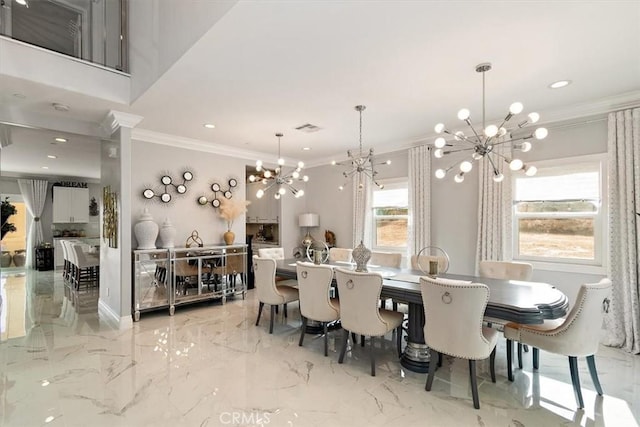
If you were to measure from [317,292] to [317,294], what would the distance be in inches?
0.9

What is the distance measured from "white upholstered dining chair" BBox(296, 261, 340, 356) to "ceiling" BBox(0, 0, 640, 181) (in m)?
1.94

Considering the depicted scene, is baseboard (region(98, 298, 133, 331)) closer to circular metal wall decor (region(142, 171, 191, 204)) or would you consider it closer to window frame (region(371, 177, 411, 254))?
circular metal wall decor (region(142, 171, 191, 204))

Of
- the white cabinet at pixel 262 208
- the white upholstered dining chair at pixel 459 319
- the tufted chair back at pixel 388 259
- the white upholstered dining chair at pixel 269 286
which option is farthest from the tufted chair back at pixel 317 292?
the white cabinet at pixel 262 208

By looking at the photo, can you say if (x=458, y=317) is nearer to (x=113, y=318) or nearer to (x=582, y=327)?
(x=582, y=327)

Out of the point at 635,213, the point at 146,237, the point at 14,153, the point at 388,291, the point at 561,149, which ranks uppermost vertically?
the point at 14,153

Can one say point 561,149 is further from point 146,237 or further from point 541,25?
point 146,237

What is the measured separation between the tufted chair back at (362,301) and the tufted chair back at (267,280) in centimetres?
116

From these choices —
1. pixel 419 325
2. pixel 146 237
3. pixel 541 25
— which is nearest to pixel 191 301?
pixel 146 237

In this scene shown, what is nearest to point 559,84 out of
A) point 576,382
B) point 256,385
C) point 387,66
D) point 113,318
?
point 387,66

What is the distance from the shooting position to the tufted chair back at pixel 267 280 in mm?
3986

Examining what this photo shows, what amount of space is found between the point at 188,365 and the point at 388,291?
208 centimetres

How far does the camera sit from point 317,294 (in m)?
3.43

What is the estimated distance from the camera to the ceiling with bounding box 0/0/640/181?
2199 millimetres

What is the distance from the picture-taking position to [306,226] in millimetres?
7301
